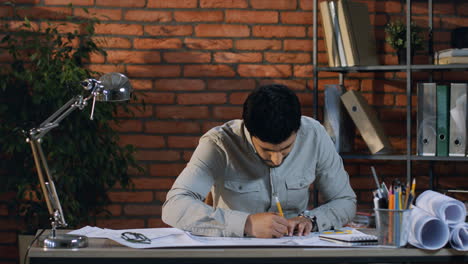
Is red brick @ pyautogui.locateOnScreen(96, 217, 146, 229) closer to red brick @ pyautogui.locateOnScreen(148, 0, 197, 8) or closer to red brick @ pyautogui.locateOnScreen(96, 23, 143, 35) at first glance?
red brick @ pyautogui.locateOnScreen(96, 23, 143, 35)

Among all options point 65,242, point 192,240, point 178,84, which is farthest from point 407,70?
point 65,242

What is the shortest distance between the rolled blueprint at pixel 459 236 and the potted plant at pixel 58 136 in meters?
1.75

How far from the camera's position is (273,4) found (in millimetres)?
3457

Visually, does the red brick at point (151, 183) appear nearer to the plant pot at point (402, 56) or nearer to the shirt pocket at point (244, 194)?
the shirt pocket at point (244, 194)

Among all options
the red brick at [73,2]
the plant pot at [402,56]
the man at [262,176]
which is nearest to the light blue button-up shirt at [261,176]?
the man at [262,176]

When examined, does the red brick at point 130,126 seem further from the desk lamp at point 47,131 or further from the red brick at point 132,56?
the desk lamp at point 47,131

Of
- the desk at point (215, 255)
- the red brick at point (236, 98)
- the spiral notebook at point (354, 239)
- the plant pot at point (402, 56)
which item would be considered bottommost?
the desk at point (215, 255)

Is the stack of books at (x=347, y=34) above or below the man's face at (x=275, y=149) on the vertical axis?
above

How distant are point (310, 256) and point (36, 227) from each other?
1.94 meters

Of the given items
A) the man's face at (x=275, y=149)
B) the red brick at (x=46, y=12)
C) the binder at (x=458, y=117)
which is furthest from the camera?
the red brick at (x=46, y=12)

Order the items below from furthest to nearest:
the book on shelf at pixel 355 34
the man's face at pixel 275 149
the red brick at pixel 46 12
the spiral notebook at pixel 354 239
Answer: the red brick at pixel 46 12 → the book on shelf at pixel 355 34 → the man's face at pixel 275 149 → the spiral notebook at pixel 354 239

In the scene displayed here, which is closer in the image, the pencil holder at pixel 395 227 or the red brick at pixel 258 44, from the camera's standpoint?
the pencil holder at pixel 395 227

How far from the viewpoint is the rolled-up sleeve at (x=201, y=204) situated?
186 cm

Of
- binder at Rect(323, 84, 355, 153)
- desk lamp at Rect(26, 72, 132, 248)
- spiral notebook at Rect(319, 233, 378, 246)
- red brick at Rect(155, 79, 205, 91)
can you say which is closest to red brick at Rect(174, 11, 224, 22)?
red brick at Rect(155, 79, 205, 91)
